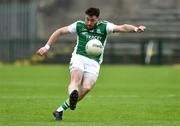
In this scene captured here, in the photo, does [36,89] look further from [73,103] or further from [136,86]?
[73,103]

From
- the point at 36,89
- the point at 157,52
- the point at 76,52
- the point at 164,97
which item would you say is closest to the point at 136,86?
the point at 36,89

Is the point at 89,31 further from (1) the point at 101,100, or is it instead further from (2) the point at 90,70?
(1) the point at 101,100

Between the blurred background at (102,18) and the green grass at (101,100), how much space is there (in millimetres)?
11610

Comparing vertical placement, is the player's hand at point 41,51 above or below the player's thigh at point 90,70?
above

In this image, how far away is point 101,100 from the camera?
2194cm

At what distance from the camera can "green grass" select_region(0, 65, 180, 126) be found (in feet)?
52.5

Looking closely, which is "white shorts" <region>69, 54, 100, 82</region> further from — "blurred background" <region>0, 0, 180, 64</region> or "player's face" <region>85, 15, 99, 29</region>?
"blurred background" <region>0, 0, 180, 64</region>

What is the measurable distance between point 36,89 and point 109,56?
2130 centimetres

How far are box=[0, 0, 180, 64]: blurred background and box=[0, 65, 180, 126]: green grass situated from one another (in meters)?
11.6

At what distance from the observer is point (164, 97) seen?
23.1 m

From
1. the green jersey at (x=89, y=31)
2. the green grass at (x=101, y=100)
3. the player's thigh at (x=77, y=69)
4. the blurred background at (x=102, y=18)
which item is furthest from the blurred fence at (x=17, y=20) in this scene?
the player's thigh at (x=77, y=69)

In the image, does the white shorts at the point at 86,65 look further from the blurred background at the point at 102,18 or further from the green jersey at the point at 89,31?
the blurred background at the point at 102,18

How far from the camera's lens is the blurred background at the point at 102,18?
47781mm

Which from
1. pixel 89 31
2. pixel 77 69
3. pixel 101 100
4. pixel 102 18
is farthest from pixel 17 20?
pixel 77 69
